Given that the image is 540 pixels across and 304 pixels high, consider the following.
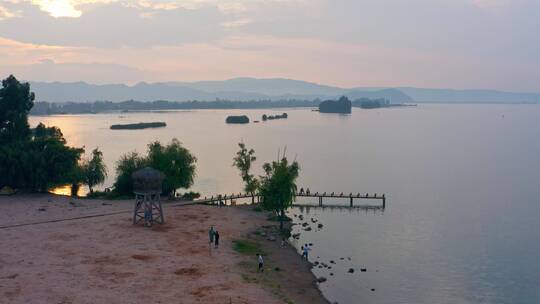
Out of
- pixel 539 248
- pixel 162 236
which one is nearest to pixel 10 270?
pixel 162 236

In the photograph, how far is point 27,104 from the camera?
79625mm

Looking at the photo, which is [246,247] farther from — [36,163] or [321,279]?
[36,163]

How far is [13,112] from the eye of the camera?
75812 mm

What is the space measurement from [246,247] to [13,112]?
47.1m

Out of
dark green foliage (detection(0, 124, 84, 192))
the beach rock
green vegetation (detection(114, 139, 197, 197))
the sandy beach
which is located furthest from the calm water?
dark green foliage (detection(0, 124, 84, 192))

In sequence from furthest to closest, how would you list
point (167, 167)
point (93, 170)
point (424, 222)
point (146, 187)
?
point (93, 170), point (424, 222), point (167, 167), point (146, 187)

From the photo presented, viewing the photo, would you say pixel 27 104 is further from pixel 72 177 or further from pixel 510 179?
pixel 510 179

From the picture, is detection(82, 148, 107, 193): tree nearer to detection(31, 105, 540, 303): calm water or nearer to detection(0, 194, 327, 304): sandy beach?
detection(31, 105, 540, 303): calm water

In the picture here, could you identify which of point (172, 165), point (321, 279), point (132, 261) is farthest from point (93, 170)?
point (321, 279)

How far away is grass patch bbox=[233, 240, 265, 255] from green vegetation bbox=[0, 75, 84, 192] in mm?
35072

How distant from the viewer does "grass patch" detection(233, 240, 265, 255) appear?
5047cm

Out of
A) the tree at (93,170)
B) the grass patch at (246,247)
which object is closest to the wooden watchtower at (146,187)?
the grass patch at (246,247)

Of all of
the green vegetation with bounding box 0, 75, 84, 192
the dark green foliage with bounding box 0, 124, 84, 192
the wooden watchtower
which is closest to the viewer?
the wooden watchtower

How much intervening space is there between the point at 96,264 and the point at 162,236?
10.7 m
